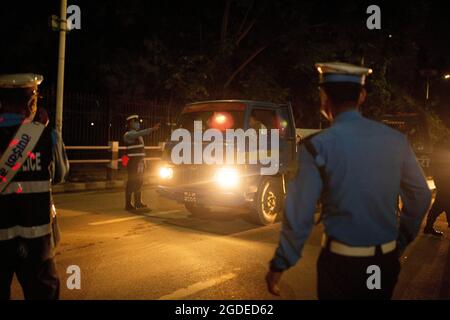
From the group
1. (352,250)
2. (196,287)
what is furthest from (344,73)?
(196,287)

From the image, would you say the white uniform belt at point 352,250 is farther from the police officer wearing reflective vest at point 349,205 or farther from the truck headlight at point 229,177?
the truck headlight at point 229,177

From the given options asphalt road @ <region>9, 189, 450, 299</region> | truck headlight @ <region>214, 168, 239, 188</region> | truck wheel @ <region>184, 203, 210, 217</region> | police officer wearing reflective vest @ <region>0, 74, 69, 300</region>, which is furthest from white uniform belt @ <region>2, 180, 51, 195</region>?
truck wheel @ <region>184, 203, 210, 217</region>

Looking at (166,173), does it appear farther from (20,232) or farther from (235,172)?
(20,232)

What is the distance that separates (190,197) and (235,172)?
95cm

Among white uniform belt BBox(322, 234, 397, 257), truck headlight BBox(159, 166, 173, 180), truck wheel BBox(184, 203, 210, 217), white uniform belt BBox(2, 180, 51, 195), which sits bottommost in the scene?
truck wheel BBox(184, 203, 210, 217)

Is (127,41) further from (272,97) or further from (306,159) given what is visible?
(306,159)

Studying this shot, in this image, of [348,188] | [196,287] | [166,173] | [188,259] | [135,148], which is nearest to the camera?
[348,188]

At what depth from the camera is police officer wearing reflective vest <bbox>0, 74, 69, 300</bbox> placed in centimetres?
297

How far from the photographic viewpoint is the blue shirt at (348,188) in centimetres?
235

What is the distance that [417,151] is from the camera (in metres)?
10.8

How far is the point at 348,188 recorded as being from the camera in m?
2.35

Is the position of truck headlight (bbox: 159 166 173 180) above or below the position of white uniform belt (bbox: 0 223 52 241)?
below

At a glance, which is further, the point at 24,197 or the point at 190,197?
the point at 190,197

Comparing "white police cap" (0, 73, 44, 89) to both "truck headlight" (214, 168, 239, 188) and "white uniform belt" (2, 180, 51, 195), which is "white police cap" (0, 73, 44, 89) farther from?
"truck headlight" (214, 168, 239, 188)
